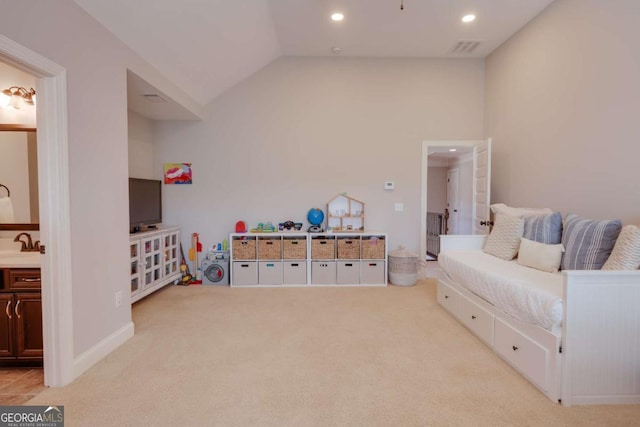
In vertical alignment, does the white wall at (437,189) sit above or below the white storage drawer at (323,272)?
above

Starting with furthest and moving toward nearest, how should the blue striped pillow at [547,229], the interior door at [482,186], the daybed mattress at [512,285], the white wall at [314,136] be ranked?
the white wall at [314,136] < the interior door at [482,186] < the blue striped pillow at [547,229] < the daybed mattress at [512,285]

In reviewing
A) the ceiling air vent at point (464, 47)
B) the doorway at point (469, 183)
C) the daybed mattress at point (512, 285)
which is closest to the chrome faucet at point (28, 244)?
the daybed mattress at point (512, 285)

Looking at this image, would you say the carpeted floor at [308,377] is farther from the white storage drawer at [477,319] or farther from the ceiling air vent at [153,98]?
the ceiling air vent at [153,98]

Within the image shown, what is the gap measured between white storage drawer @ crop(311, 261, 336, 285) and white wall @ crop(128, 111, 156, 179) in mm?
2662

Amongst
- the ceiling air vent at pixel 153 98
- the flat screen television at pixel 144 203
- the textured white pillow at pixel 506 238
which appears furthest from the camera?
the flat screen television at pixel 144 203

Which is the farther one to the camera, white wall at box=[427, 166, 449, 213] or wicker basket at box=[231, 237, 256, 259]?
white wall at box=[427, 166, 449, 213]

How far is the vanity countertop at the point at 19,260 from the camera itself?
230 cm

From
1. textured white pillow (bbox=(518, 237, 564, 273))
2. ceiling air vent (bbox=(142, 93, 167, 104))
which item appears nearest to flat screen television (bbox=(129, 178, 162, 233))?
ceiling air vent (bbox=(142, 93, 167, 104))

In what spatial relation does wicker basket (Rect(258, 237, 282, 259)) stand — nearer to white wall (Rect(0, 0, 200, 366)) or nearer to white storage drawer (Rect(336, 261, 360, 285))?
white storage drawer (Rect(336, 261, 360, 285))

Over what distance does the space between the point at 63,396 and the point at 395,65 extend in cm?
513

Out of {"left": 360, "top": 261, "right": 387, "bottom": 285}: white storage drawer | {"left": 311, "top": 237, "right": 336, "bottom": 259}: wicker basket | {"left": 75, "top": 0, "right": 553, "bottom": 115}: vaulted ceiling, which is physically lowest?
{"left": 360, "top": 261, "right": 387, "bottom": 285}: white storage drawer

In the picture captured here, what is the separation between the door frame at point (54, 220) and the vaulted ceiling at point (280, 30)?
28.6 inches

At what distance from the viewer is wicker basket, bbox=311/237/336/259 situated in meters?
4.60

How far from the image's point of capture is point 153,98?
147 inches
